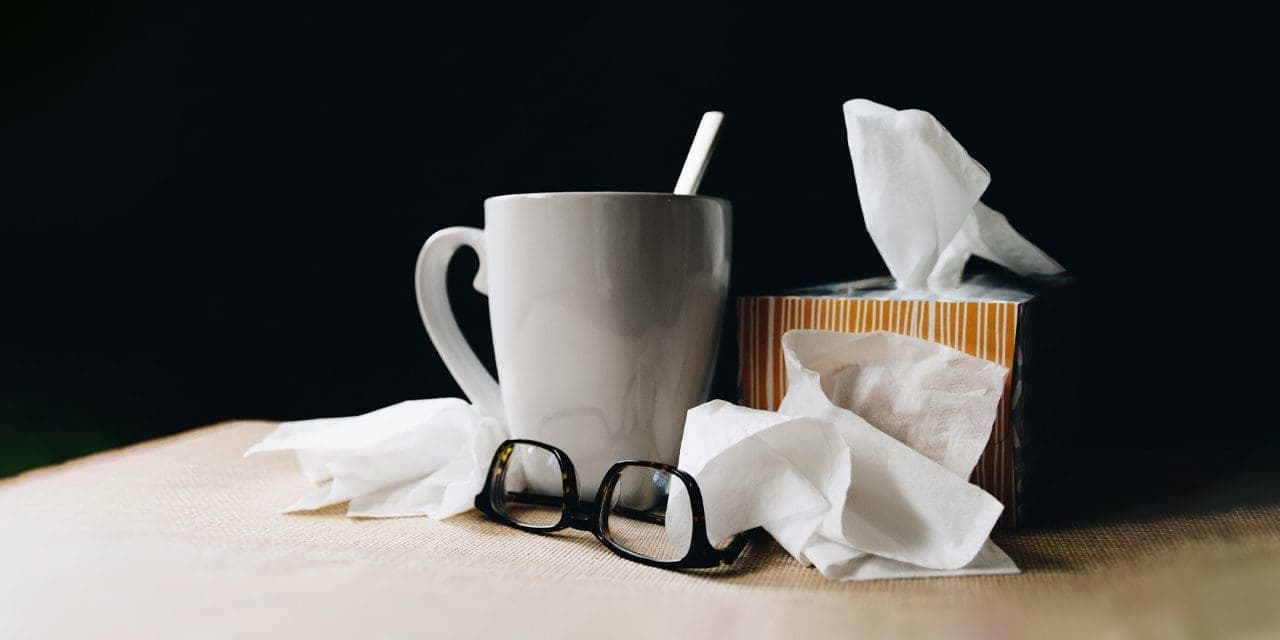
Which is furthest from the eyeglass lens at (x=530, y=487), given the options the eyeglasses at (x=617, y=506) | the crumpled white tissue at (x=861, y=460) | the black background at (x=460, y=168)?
the black background at (x=460, y=168)

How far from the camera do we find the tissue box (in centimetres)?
51

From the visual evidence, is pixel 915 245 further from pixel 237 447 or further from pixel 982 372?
pixel 237 447

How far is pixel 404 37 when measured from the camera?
33.9 inches

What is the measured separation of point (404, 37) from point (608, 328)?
0.46 m

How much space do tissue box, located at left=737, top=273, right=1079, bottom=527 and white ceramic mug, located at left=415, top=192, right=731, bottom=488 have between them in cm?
4

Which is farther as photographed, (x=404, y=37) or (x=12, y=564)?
(x=404, y=37)

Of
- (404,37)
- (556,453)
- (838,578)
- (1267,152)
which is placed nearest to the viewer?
(838,578)

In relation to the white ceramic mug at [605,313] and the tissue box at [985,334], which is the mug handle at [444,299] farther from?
the tissue box at [985,334]

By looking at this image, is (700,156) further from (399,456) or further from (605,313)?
(399,456)

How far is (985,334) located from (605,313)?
0.22m

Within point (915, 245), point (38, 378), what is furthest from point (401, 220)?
point (915, 245)

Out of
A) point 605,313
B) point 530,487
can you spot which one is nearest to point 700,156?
point 605,313

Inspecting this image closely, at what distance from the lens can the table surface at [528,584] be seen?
1.32 ft

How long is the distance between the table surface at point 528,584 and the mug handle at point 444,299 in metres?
0.11
